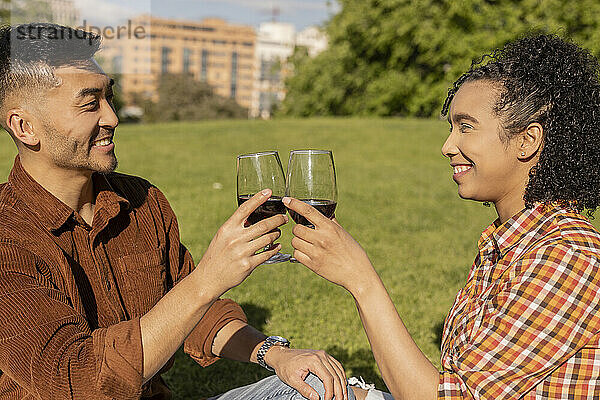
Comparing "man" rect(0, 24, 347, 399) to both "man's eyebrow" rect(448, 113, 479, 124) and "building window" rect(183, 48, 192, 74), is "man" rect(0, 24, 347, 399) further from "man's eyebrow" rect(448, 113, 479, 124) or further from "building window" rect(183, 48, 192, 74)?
"building window" rect(183, 48, 192, 74)

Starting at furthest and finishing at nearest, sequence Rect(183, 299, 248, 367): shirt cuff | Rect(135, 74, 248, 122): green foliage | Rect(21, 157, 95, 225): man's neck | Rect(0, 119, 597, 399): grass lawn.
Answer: Rect(135, 74, 248, 122): green foliage < Rect(0, 119, 597, 399): grass lawn < Rect(183, 299, 248, 367): shirt cuff < Rect(21, 157, 95, 225): man's neck

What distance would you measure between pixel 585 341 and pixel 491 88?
1084mm

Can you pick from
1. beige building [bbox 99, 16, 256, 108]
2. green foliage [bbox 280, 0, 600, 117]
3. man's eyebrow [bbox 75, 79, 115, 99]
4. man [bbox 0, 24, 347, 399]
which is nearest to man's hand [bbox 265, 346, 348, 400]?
man [bbox 0, 24, 347, 399]

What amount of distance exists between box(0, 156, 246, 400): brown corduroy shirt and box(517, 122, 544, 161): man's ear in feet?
5.36

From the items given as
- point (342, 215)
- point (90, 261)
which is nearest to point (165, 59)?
point (342, 215)

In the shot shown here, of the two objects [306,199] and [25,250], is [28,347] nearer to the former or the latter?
[25,250]

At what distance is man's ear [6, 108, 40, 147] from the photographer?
2855 millimetres

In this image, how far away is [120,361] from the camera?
7.02 feet

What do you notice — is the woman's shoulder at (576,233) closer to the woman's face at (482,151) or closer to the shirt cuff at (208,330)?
the woman's face at (482,151)

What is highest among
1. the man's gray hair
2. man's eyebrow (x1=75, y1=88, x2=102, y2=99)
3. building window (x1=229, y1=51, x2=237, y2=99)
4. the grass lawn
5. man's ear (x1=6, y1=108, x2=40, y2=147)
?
the man's gray hair

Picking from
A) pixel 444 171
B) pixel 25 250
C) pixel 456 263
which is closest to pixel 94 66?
pixel 25 250

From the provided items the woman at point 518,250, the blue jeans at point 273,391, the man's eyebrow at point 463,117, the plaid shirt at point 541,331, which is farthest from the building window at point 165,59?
the plaid shirt at point 541,331

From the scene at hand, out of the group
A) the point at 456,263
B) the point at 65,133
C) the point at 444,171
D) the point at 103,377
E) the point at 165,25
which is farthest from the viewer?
the point at 165,25

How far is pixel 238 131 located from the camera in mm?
23000
